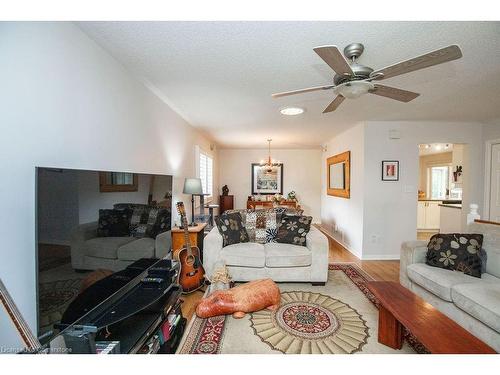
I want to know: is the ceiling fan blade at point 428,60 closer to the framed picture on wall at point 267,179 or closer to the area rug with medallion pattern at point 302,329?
the area rug with medallion pattern at point 302,329

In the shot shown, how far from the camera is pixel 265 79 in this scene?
222 cm

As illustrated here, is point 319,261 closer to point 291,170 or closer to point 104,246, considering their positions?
point 104,246

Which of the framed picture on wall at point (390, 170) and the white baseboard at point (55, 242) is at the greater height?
the framed picture on wall at point (390, 170)

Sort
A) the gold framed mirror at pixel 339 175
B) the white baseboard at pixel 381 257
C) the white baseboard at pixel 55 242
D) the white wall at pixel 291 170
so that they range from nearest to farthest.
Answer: the white baseboard at pixel 55 242, the white baseboard at pixel 381 257, the gold framed mirror at pixel 339 175, the white wall at pixel 291 170

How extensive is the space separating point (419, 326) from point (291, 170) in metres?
5.94

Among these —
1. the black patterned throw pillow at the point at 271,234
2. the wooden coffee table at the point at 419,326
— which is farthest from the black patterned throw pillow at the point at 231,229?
the wooden coffee table at the point at 419,326

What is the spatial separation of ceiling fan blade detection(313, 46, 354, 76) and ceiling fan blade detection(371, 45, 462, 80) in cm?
Answer: 19

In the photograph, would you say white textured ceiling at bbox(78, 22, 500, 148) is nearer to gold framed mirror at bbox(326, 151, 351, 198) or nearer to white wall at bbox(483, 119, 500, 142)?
white wall at bbox(483, 119, 500, 142)

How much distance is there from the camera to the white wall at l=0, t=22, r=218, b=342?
1.05m

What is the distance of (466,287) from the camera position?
1.76m

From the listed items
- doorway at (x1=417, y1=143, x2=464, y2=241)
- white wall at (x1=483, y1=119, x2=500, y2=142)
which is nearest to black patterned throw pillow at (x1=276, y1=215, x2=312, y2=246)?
white wall at (x1=483, y1=119, x2=500, y2=142)

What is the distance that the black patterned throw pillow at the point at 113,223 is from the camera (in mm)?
1274

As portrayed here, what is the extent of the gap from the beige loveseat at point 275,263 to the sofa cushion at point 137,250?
109 cm
